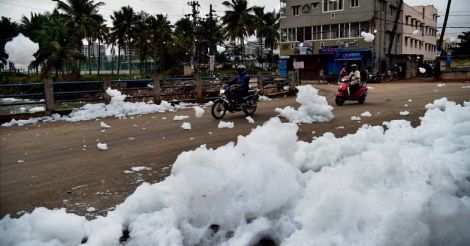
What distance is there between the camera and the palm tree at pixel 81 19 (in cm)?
3538

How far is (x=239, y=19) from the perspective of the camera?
56.5m

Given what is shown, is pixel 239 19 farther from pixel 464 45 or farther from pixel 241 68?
pixel 241 68

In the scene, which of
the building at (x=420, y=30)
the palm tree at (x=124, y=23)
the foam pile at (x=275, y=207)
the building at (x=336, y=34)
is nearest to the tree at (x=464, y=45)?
the building at (x=420, y=30)

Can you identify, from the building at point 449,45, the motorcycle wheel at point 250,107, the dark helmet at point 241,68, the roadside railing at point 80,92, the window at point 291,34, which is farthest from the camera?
the building at point 449,45

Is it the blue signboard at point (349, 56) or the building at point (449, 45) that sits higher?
the building at point (449, 45)

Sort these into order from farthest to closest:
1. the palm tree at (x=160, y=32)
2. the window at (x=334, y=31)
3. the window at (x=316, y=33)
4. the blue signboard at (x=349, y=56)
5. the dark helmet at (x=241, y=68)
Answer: the palm tree at (x=160, y=32)
the window at (x=316, y=33)
the window at (x=334, y=31)
the blue signboard at (x=349, y=56)
the dark helmet at (x=241, y=68)

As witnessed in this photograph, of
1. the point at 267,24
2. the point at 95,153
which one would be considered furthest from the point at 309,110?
the point at 267,24

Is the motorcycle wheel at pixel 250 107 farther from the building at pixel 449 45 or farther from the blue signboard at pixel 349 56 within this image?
the building at pixel 449 45

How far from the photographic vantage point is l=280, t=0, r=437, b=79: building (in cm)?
4441

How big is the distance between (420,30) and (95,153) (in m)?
60.9

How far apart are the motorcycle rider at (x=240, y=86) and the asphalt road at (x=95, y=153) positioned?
61cm

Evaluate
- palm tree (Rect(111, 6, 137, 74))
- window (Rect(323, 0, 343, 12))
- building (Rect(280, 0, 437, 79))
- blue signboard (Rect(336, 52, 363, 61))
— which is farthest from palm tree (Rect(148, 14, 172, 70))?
blue signboard (Rect(336, 52, 363, 61))

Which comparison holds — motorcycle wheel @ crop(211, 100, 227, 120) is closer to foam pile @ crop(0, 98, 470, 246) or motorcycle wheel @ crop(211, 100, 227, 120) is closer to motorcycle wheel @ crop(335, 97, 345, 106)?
motorcycle wheel @ crop(335, 97, 345, 106)

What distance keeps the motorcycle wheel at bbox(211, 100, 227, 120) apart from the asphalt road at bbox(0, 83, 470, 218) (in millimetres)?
329
